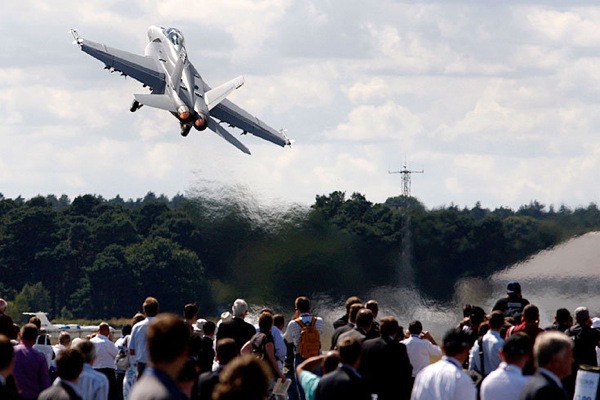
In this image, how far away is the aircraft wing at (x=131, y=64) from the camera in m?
52.6

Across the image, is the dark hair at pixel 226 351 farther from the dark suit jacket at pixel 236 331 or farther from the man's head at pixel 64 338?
the man's head at pixel 64 338

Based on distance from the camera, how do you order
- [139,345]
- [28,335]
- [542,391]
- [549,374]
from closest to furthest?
[542,391] → [549,374] → [28,335] → [139,345]

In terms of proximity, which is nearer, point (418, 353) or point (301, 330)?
point (418, 353)

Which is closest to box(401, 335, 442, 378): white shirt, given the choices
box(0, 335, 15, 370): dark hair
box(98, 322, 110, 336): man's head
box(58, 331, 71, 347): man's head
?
box(58, 331, 71, 347): man's head

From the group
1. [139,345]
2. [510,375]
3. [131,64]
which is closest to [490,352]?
[510,375]

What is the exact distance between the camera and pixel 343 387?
12.5 m

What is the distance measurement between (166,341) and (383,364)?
267 inches

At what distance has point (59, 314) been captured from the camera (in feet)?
269

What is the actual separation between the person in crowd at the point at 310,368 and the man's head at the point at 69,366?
2073 mm

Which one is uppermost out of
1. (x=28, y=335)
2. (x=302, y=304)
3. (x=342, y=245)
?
(x=342, y=245)

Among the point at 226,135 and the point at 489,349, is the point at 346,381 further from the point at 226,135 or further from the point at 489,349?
the point at 226,135

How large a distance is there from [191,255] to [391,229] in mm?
9904

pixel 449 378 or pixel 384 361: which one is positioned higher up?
pixel 384 361

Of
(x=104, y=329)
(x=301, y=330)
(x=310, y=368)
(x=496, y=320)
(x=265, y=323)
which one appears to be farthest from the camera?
(x=104, y=329)
